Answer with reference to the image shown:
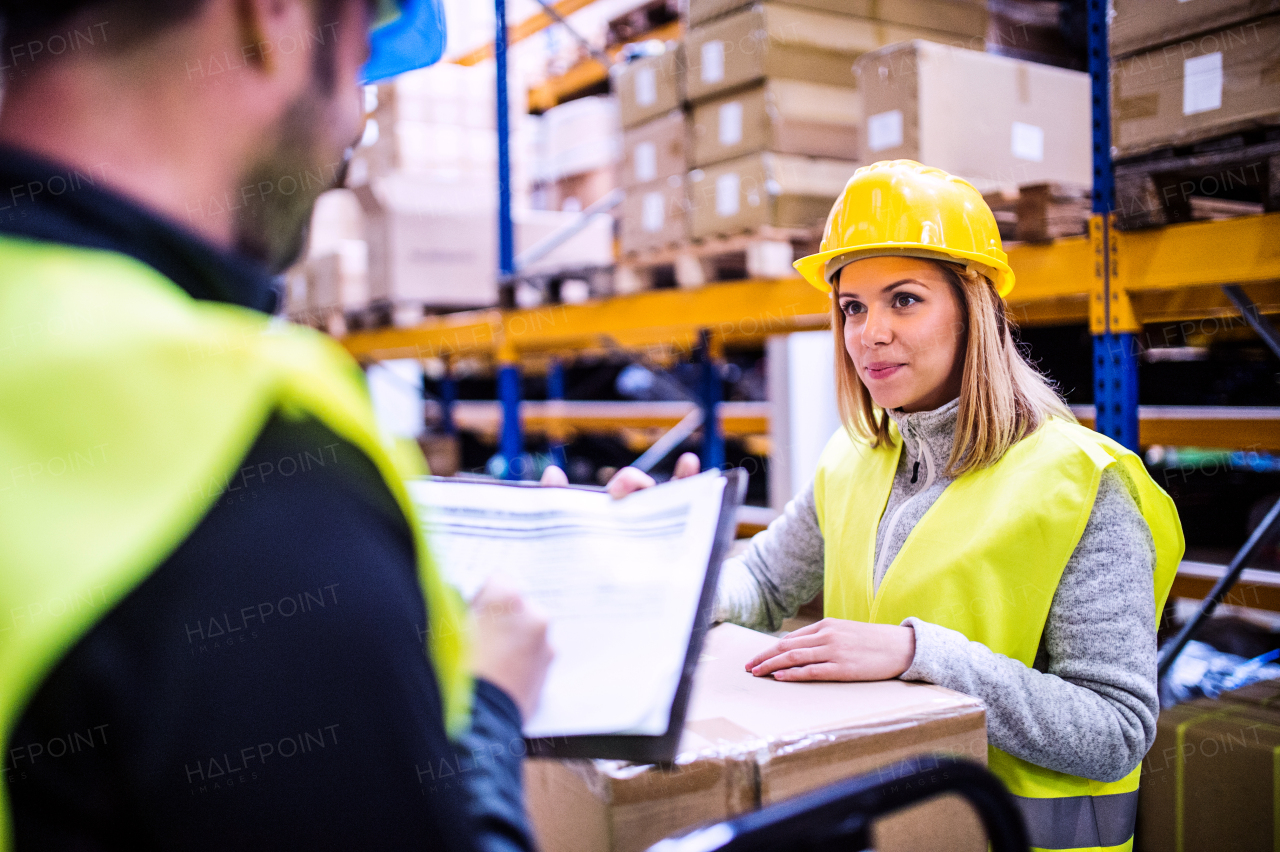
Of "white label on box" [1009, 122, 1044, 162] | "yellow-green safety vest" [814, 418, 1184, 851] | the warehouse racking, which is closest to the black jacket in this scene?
"yellow-green safety vest" [814, 418, 1184, 851]

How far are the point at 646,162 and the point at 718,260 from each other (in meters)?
0.59

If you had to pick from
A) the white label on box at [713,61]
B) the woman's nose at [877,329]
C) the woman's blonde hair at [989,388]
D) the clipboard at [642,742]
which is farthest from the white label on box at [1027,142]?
the clipboard at [642,742]

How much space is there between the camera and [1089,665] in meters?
1.46

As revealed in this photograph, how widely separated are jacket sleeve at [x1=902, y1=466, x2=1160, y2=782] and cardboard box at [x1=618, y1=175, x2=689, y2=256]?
228 centimetres

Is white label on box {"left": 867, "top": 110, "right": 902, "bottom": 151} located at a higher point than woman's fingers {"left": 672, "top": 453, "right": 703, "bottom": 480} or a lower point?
higher

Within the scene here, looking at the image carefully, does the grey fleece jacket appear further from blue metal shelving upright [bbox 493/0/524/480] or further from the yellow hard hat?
blue metal shelving upright [bbox 493/0/524/480]

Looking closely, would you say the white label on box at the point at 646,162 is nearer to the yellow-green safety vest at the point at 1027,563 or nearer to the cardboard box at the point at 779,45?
the cardboard box at the point at 779,45

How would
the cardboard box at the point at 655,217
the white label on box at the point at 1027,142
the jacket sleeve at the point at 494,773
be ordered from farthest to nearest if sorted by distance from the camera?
the cardboard box at the point at 655,217, the white label on box at the point at 1027,142, the jacket sleeve at the point at 494,773

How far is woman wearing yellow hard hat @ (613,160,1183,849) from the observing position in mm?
1417

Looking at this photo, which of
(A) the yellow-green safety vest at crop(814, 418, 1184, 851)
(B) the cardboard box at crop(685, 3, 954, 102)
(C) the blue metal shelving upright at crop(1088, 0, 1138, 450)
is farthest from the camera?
(B) the cardboard box at crop(685, 3, 954, 102)

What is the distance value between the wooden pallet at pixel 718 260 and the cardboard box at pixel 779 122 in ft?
1.09

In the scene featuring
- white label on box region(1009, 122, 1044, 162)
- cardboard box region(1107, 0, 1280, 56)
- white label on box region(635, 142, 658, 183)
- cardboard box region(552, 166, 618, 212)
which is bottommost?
white label on box region(1009, 122, 1044, 162)

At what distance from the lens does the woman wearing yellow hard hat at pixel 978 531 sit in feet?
4.65

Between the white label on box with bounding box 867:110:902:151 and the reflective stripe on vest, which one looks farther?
the white label on box with bounding box 867:110:902:151
